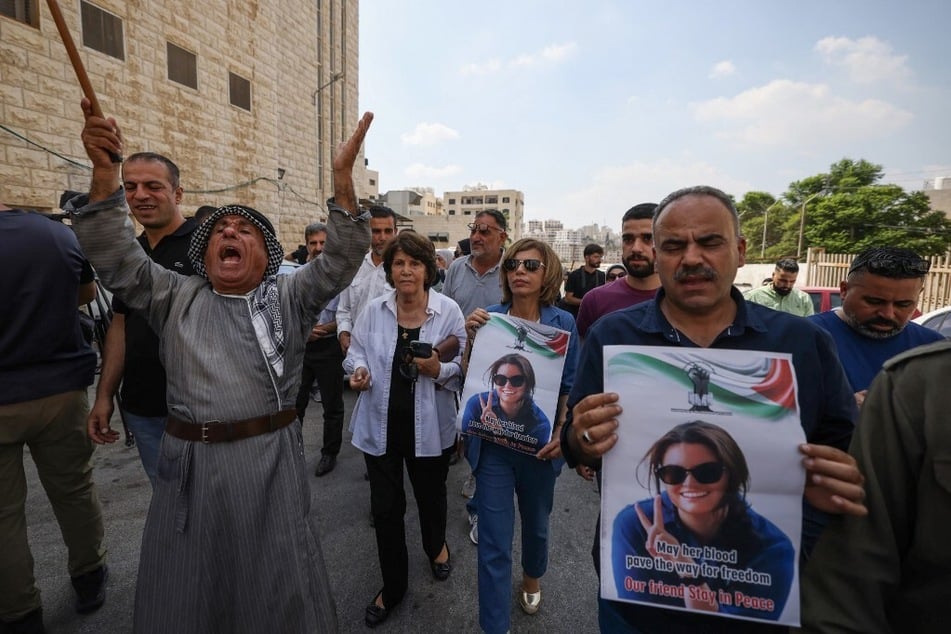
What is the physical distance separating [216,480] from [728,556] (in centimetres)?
176

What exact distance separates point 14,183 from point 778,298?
12484mm

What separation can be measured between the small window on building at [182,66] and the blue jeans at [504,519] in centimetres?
1343

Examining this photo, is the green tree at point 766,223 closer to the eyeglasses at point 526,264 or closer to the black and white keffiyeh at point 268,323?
the eyeglasses at point 526,264

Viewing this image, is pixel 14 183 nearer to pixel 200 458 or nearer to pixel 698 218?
pixel 200 458

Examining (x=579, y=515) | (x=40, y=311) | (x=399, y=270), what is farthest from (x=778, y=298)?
(x=40, y=311)

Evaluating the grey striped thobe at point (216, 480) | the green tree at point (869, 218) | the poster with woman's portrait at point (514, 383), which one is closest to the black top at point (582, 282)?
the poster with woman's portrait at point (514, 383)

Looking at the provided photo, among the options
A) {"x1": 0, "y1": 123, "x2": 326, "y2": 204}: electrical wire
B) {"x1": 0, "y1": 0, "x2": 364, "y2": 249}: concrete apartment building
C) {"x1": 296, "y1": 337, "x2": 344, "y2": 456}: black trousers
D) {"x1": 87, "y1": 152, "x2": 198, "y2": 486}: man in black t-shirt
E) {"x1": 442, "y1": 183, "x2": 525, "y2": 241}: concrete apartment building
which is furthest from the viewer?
{"x1": 442, "y1": 183, "x2": 525, "y2": 241}: concrete apartment building

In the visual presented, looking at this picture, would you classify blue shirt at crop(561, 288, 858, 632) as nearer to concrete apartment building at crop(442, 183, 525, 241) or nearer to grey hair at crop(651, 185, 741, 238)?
grey hair at crop(651, 185, 741, 238)

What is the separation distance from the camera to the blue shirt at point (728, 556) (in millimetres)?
1089

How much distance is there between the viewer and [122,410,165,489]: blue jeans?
249cm

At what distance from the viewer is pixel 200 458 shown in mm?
1713

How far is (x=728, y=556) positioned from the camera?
1.13m

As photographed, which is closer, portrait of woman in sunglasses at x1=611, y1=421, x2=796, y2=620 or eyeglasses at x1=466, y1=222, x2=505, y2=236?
portrait of woman in sunglasses at x1=611, y1=421, x2=796, y2=620

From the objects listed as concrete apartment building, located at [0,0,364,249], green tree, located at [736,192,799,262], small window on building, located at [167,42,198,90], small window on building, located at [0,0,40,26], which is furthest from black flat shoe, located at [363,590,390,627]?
green tree, located at [736,192,799,262]
